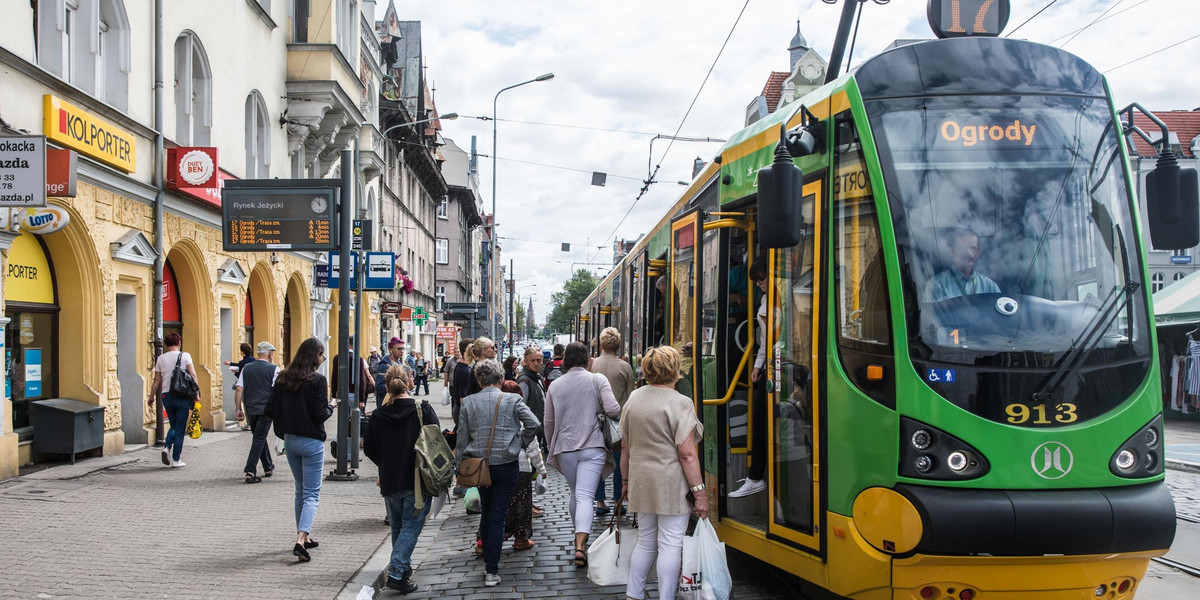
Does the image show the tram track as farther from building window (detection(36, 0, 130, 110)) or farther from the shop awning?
the shop awning

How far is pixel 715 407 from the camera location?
729cm

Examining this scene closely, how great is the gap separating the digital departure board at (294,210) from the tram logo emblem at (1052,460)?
9.42 m

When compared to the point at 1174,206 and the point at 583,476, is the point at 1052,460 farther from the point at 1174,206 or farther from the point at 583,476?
the point at 583,476

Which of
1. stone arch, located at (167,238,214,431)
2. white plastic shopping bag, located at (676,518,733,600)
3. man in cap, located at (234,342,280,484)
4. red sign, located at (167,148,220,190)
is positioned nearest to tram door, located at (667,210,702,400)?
white plastic shopping bag, located at (676,518,733,600)

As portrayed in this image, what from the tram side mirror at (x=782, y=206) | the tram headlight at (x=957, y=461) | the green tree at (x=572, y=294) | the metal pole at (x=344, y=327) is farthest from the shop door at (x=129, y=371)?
the green tree at (x=572, y=294)

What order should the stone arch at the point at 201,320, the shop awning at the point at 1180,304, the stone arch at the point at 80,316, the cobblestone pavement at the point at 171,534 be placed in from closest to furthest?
1. the cobblestone pavement at the point at 171,534
2. the stone arch at the point at 80,316
3. the stone arch at the point at 201,320
4. the shop awning at the point at 1180,304

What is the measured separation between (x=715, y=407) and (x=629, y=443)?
1.33 metres

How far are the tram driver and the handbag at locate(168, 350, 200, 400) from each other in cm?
1003

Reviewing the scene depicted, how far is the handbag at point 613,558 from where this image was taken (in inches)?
252

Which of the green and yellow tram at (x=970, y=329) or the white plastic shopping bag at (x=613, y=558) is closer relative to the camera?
the green and yellow tram at (x=970, y=329)

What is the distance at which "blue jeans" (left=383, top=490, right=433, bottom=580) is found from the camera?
23.1 ft

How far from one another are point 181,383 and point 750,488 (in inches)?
334

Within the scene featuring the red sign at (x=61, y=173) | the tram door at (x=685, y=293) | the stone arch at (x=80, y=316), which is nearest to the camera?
the tram door at (x=685, y=293)

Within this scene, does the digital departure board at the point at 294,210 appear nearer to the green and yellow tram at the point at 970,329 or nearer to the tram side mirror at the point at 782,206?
the green and yellow tram at the point at 970,329
